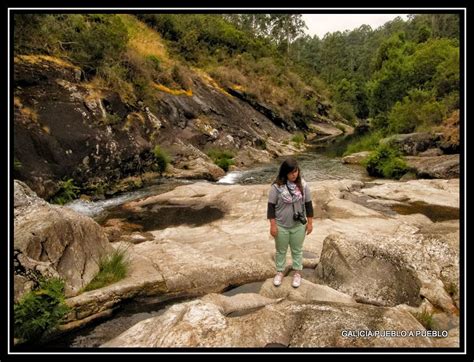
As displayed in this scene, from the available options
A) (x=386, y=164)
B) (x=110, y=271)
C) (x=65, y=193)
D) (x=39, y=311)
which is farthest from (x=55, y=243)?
(x=386, y=164)

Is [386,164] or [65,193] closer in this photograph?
[65,193]

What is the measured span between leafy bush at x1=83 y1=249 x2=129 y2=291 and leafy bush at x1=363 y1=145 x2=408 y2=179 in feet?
56.6

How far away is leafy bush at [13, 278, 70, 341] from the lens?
175 inches

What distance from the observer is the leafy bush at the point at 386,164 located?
787 inches

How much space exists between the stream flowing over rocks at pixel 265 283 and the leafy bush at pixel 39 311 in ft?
0.89

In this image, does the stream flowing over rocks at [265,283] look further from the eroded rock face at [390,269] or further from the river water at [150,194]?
the river water at [150,194]

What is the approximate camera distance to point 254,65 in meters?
45.0

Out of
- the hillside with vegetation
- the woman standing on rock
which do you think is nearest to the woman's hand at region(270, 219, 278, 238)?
the woman standing on rock

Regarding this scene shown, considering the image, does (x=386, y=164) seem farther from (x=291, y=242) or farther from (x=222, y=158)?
(x=291, y=242)

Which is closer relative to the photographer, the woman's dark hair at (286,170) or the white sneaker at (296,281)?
the woman's dark hair at (286,170)

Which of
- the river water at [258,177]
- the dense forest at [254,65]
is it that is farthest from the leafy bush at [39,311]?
the dense forest at [254,65]

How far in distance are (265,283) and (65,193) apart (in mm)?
11069
